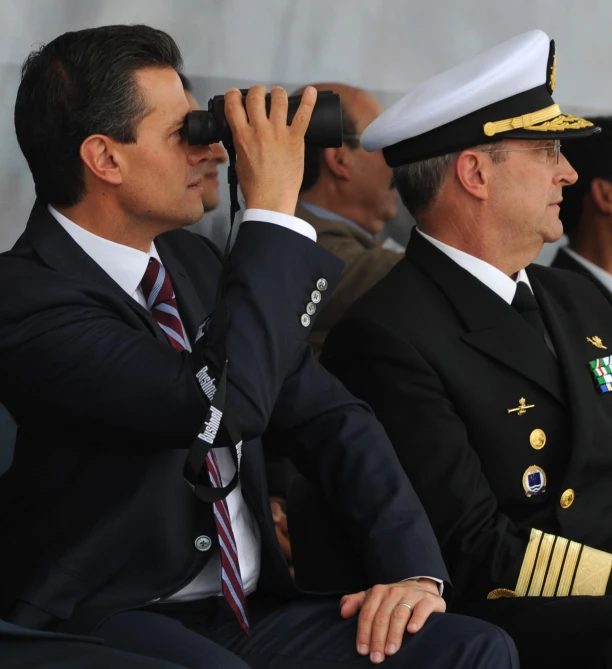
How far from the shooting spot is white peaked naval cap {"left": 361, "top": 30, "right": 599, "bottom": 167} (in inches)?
104

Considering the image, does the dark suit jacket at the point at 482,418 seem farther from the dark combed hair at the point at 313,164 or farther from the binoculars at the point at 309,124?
the dark combed hair at the point at 313,164

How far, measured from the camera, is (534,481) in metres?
2.42

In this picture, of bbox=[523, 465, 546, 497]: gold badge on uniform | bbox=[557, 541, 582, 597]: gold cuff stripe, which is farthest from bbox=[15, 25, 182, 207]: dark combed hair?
bbox=[557, 541, 582, 597]: gold cuff stripe

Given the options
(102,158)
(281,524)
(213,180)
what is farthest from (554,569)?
(213,180)

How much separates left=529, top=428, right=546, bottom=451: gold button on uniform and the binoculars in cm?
70

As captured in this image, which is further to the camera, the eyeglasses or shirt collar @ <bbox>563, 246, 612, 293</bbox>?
shirt collar @ <bbox>563, 246, 612, 293</bbox>

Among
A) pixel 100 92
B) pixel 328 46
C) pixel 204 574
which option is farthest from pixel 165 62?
pixel 328 46

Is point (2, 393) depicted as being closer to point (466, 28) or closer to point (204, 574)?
point (204, 574)

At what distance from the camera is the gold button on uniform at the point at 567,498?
239cm

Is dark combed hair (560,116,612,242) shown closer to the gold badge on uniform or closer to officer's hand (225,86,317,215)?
the gold badge on uniform

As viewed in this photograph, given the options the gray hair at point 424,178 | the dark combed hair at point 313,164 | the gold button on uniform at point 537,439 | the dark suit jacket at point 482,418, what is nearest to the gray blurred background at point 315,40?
the dark combed hair at point 313,164

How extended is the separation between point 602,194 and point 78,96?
69.5 inches

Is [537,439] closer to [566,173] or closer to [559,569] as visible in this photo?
[559,569]

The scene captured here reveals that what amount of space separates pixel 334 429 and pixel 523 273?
68 cm
